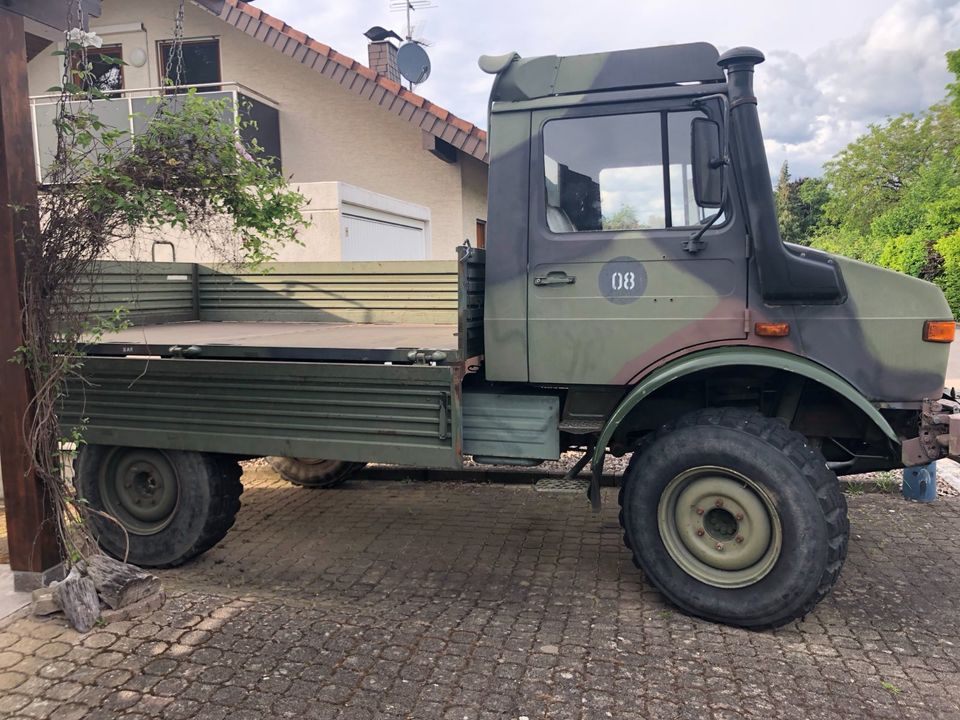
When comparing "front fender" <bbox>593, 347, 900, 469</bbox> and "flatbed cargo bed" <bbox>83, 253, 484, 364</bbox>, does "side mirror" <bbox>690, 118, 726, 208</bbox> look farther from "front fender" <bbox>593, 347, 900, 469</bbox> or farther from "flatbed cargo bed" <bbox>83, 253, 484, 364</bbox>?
"flatbed cargo bed" <bbox>83, 253, 484, 364</bbox>

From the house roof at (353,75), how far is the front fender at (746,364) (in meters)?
7.77

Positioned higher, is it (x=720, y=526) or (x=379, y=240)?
(x=379, y=240)

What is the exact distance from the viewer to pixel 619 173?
386cm

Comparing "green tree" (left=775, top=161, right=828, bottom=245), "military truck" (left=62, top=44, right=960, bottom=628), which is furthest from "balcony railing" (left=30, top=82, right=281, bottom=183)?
"green tree" (left=775, top=161, right=828, bottom=245)

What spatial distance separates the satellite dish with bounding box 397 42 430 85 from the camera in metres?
13.8

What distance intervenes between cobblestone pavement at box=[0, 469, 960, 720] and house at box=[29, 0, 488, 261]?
20.8ft

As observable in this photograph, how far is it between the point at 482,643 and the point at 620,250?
200 centimetres

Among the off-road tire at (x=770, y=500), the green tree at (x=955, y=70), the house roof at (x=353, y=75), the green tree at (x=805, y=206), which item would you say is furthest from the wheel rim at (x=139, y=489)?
the green tree at (x=805, y=206)

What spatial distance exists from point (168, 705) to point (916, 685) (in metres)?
3.02

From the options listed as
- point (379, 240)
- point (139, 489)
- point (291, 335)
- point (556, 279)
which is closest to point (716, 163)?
point (556, 279)

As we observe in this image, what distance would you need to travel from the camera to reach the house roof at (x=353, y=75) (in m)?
11.3

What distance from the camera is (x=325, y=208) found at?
28.8 ft

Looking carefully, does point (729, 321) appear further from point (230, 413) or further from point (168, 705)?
point (168, 705)

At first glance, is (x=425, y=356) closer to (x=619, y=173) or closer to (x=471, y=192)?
(x=619, y=173)
